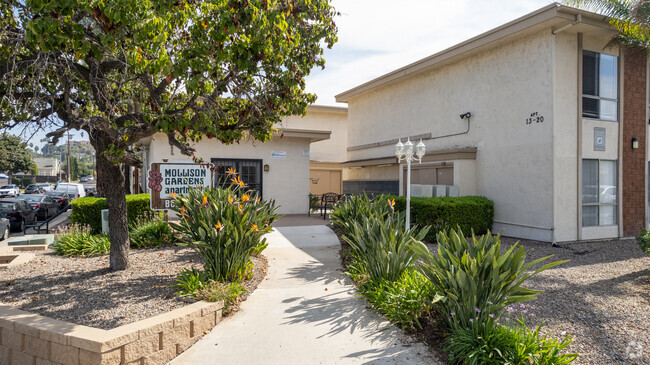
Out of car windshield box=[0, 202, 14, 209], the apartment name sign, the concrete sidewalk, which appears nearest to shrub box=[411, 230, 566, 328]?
the concrete sidewalk

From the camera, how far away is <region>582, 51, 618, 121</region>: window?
36.2ft

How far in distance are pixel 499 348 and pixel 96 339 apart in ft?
12.4

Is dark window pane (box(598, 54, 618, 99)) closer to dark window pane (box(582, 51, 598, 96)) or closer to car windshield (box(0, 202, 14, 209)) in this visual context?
dark window pane (box(582, 51, 598, 96))

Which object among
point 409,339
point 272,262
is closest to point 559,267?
point 409,339

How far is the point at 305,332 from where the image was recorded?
4.68 meters

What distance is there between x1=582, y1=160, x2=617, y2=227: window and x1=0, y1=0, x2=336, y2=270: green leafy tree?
8.43 meters

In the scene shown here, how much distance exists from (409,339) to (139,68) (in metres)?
4.40

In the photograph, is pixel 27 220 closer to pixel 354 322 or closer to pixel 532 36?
pixel 354 322

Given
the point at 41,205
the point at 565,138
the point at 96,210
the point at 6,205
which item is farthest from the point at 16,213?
the point at 565,138

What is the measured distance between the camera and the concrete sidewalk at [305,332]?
415 centimetres

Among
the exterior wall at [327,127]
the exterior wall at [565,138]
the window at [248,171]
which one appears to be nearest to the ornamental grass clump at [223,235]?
the exterior wall at [565,138]

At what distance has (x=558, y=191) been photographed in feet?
34.4

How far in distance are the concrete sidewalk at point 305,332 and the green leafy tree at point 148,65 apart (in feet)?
8.73

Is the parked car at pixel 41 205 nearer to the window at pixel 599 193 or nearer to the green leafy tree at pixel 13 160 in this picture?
the window at pixel 599 193
